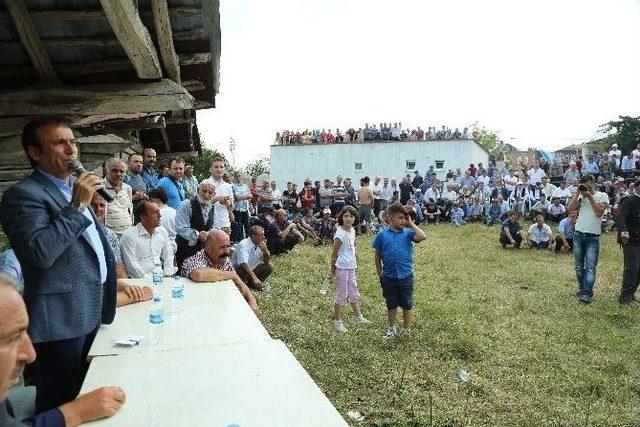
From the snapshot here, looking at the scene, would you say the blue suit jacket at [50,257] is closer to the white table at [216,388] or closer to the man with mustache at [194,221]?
the white table at [216,388]

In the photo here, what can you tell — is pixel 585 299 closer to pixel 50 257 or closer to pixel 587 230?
Answer: pixel 587 230

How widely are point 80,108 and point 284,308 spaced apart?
3.75 meters

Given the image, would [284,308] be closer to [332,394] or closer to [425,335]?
[425,335]

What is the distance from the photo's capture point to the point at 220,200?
691 cm

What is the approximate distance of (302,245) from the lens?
12.8 metres

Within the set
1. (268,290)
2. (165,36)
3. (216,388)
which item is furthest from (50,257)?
(268,290)

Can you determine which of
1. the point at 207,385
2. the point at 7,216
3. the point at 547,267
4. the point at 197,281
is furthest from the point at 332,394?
the point at 547,267

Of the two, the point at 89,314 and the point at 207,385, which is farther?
the point at 89,314

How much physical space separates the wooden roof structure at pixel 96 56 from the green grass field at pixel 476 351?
3065 millimetres

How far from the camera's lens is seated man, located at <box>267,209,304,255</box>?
35.2 ft

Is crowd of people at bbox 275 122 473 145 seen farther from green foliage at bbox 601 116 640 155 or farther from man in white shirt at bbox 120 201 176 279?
man in white shirt at bbox 120 201 176 279

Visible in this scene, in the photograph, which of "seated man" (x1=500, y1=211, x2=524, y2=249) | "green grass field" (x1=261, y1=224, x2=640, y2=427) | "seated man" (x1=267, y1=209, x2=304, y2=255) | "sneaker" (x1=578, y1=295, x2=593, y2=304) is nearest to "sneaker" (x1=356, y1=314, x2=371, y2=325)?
"green grass field" (x1=261, y1=224, x2=640, y2=427)

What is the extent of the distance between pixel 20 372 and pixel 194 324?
1353 mm

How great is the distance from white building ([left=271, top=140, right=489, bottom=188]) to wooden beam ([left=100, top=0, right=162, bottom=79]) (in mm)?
23536
